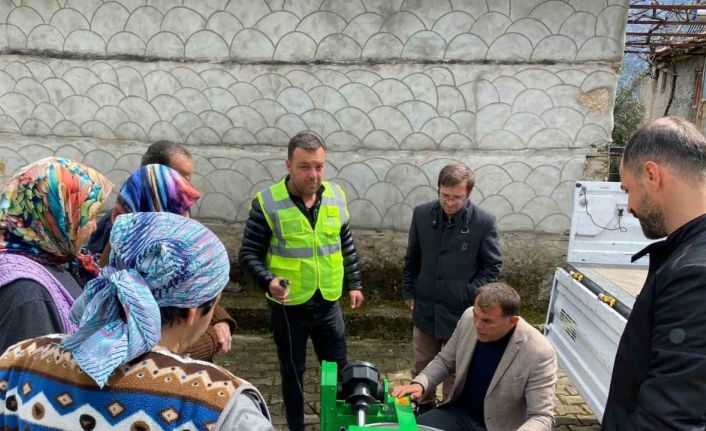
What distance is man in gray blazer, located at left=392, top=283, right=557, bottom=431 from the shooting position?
97.6 inches

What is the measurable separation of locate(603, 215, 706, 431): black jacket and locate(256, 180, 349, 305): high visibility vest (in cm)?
185

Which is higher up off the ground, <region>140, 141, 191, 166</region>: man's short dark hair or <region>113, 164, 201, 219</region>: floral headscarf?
<region>140, 141, 191, 166</region>: man's short dark hair

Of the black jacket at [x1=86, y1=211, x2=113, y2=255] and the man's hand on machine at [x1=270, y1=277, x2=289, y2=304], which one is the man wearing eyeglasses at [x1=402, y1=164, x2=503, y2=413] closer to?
the man's hand on machine at [x1=270, y1=277, x2=289, y2=304]

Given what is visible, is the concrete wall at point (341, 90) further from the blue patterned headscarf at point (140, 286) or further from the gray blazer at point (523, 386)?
the blue patterned headscarf at point (140, 286)

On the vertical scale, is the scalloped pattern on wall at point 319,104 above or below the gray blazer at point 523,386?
above

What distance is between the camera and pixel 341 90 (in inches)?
181

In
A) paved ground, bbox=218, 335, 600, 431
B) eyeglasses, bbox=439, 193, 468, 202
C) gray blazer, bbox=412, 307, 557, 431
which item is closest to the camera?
gray blazer, bbox=412, 307, 557, 431

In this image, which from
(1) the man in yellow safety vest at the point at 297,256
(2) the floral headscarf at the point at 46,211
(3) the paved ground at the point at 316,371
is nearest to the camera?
(2) the floral headscarf at the point at 46,211

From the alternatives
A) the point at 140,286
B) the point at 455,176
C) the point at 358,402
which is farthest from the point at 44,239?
the point at 455,176

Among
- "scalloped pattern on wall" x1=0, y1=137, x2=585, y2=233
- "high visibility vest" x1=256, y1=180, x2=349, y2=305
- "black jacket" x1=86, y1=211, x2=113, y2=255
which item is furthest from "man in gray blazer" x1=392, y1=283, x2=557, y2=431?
"scalloped pattern on wall" x1=0, y1=137, x2=585, y2=233

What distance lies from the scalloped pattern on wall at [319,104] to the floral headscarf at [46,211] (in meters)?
3.12

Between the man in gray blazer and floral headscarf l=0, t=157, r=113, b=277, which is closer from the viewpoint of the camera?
floral headscarf l=0, t=157, r=113, b=277

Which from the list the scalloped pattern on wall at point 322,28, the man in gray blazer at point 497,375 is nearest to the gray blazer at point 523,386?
the man in gray blazer at point 497,375

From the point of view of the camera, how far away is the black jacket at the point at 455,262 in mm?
3254
